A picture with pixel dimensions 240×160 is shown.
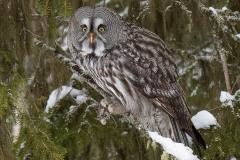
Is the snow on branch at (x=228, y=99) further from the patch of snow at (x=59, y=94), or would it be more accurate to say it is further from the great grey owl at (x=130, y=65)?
the patch of snow at (x=59, y=94)

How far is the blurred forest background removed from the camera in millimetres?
2605

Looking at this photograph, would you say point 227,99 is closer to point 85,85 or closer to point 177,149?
point 177,149

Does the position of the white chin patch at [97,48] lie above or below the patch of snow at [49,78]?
above

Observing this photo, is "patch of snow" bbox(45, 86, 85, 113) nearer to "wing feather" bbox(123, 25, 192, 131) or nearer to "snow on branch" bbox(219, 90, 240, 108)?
"wing feather" bbox(123, 25, 192, 131)

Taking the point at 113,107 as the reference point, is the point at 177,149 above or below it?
below

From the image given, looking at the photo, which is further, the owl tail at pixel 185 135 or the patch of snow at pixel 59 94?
the patch of snow at pixel 59 94

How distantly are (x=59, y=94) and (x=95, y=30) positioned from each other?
49cm

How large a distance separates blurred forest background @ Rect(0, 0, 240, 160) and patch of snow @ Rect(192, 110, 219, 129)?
0.04 meters

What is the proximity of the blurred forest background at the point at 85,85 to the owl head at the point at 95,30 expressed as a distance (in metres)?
0.09

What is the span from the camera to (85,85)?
382 cm

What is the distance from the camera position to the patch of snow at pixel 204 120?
2818 millimetres

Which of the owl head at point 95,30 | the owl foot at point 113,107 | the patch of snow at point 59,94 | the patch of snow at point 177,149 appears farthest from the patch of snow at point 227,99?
the patch of snow at point 59,94

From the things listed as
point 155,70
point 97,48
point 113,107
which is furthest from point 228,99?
point 97,48

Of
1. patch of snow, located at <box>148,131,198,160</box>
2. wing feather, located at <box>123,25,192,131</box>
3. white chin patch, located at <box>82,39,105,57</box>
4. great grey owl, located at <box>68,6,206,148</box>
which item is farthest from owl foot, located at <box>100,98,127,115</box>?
patch of snow, located at <box>148,131,198,160</box>
